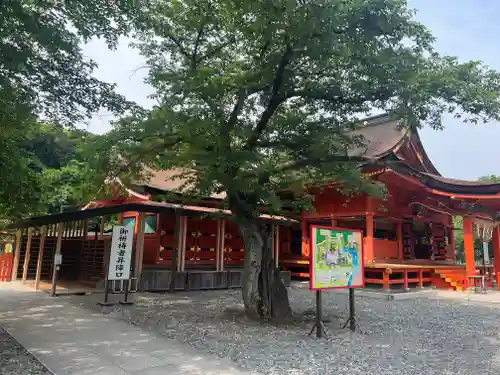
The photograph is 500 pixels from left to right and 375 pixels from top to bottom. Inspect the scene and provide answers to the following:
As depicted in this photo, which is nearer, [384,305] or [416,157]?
[384,305]

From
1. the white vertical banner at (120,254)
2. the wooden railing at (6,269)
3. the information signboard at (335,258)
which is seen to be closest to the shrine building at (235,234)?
the wooden railing at (6,269)

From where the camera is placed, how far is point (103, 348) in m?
5.72

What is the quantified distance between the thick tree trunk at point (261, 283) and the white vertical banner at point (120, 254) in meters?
3.29

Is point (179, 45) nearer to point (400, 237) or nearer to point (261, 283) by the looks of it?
point (261, 283)

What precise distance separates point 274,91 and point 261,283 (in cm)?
395

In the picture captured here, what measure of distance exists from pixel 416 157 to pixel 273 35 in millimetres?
14185

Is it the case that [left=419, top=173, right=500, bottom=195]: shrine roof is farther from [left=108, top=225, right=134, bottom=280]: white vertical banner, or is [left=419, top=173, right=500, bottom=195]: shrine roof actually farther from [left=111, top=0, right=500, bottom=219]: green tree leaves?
[left=108, top=225, right=134, bottom=280]: white vertical banner

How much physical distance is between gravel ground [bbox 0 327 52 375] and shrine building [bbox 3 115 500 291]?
5.54 m

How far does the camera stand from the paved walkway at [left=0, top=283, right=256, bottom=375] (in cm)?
488

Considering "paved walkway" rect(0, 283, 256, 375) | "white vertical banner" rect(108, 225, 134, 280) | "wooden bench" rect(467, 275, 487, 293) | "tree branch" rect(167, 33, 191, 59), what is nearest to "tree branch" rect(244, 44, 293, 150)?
"tree branch" rect(167, 33, 191, 59)

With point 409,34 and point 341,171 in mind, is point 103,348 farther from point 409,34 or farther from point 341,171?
point 409,34

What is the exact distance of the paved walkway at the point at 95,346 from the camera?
4.88 meters

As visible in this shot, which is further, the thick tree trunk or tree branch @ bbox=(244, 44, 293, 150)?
the thick tree trunk

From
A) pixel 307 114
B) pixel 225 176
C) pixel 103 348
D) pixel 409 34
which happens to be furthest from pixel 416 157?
pixel 103 348
